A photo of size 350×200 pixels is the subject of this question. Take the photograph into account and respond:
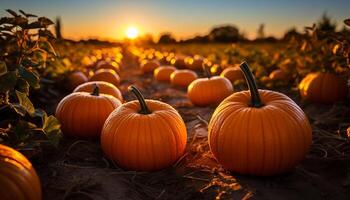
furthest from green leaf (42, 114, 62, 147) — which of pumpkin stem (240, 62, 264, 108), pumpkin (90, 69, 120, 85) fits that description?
pumpkin (90, 69, 120, 85)

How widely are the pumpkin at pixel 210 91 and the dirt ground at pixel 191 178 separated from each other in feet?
7.25

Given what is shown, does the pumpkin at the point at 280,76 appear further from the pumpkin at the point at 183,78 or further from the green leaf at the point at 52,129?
the green leaf at the point at 52,129

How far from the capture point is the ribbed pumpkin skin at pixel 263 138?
2957 mm

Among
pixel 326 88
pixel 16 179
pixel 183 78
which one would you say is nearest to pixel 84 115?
pixel 16 179

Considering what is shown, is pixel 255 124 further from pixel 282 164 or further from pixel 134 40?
pixel 134 40

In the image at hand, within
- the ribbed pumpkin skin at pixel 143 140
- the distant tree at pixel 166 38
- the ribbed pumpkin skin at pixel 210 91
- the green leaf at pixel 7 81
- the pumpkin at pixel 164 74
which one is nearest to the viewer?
the green leaf at pixel 7 81

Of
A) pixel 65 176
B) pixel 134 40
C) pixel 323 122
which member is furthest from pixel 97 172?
pixel 134 40

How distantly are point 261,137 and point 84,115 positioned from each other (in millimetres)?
2060

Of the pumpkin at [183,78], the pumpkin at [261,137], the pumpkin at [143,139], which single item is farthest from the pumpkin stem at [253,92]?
the pumpkin at [183,78]

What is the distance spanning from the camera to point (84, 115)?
13.3 ft

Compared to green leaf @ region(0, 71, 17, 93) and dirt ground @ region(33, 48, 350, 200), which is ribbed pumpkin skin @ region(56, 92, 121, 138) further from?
green leaf @ region(0, 71, 17, 93)

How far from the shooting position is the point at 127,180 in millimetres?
3006

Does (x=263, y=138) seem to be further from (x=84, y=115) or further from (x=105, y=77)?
(x=105, y=77)

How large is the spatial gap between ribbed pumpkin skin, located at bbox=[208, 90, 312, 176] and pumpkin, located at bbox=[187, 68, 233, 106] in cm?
297
